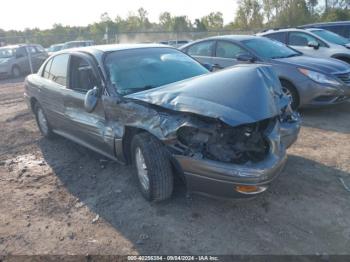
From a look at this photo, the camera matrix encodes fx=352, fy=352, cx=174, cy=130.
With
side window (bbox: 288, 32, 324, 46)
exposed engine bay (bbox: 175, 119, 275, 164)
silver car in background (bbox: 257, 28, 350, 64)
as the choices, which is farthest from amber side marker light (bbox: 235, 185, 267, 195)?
side window (bbox: 288, 32, 324, 46)

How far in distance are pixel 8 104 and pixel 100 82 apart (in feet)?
24.1

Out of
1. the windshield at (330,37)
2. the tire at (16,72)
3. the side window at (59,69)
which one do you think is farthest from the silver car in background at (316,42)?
the tire at (16,72)

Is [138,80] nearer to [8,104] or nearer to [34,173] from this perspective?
[34,173]

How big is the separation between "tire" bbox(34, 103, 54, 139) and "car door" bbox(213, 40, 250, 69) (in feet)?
11.5

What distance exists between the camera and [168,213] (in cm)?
358

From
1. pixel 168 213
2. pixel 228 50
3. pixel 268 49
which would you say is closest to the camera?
pixel 168 213

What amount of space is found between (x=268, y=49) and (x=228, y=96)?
4.30m

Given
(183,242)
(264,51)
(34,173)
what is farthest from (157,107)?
(264,51)

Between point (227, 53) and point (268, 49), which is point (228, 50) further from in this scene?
point (268, 49)

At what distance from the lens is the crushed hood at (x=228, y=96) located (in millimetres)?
3133

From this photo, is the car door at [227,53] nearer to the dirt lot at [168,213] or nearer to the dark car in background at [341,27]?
the dirt lot at [168,213]

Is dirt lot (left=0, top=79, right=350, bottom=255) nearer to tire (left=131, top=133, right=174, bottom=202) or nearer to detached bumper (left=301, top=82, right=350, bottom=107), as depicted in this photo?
tire (left=131, top=133, right=174, bottom=202)

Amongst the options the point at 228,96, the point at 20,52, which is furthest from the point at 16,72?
the point at 228,96

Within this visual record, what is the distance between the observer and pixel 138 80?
167 inches
